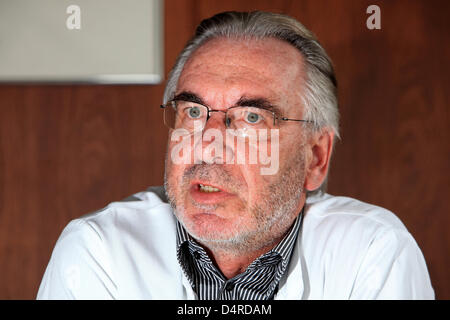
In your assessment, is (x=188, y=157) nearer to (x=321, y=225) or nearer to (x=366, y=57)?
(x=321, y=225)

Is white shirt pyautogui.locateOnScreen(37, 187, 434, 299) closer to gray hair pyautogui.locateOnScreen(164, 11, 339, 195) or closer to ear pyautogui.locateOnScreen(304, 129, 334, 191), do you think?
ear pyautogui.locateOnScreen(304, 129, 334, 191)

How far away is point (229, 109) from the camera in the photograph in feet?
3.28

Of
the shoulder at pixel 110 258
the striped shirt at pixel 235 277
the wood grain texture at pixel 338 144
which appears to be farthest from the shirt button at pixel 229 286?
the wood grain texture at pixel 338 144

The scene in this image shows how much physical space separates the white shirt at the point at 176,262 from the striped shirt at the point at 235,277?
0.02 meters

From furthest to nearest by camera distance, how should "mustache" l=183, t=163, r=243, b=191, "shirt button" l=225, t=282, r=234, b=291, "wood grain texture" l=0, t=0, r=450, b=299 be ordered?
"wood grain texture" l=0, t=0, r=450, b=299
"shirt button" l=225, t=282, r=234, b=291
"mustache" l=183, t=163, r=243, b=191

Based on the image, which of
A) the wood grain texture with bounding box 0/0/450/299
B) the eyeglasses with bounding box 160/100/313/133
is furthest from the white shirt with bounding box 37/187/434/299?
the wood grain texture with bounding box 0/0/450/299

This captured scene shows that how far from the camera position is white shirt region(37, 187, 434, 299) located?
0.97 m

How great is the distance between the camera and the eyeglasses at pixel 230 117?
1005 millimetres

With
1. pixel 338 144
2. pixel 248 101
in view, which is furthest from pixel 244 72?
pixel 338 144

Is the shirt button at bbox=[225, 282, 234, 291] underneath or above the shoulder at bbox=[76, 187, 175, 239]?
underneath

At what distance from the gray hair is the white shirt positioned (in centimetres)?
24

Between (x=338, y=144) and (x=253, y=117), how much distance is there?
0.48 m

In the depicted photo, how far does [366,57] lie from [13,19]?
96 cm
